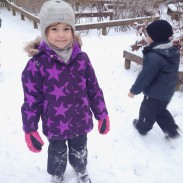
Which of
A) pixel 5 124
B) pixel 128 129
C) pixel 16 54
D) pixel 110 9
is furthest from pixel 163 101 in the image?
pixel 110 9

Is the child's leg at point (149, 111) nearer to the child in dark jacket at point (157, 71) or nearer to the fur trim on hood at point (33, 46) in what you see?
the child in dark jacket at point (157, 71)

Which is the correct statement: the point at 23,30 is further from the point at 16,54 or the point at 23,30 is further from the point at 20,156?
the point at 20,156

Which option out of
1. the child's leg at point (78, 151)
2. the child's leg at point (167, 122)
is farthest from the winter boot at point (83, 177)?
the child's leg at point (167, 122)

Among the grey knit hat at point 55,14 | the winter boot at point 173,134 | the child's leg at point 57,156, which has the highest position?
the grey knit hat at point 55,14

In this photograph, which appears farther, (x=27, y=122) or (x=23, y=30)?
(x=23, y=30)

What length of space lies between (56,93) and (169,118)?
168cm

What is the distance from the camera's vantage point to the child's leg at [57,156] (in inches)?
96.0

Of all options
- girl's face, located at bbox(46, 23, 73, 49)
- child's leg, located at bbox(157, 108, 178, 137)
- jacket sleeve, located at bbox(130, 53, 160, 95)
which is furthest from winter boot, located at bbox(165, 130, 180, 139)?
girl's face, located at bbox(46, 23, 73, 49)

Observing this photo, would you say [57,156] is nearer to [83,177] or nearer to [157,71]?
[83,177]

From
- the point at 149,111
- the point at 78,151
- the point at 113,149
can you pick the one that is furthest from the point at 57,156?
the point at 149,111

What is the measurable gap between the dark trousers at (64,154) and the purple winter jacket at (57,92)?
0.15 metres

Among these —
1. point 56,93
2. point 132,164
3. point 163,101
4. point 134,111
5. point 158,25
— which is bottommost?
point 132,164

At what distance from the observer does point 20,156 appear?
317 centimetres

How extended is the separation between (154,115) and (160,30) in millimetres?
1009
